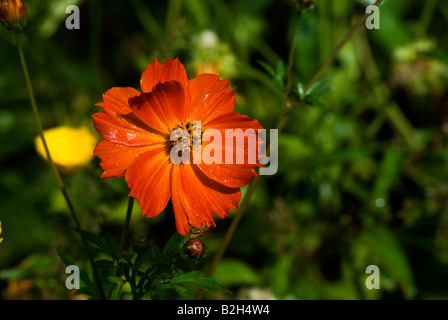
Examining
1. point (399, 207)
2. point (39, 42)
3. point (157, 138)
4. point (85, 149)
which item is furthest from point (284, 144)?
point (39, 42)

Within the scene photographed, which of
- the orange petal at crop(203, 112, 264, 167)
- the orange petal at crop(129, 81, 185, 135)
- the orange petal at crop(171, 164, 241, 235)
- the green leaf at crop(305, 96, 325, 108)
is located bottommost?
the orange petal at crop(171, 164, 241, 235)

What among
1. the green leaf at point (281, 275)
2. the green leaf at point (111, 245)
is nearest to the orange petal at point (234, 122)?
the green leaf at point (111, 245)

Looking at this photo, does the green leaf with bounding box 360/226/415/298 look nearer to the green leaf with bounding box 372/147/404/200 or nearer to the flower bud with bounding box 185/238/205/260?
the green leaf with bounding box 372/147/404/200

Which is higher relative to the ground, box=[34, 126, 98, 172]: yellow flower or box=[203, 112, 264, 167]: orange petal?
box=[34, 126, 98, 172]: yellow flower

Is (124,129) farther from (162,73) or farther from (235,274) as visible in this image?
(235,274)

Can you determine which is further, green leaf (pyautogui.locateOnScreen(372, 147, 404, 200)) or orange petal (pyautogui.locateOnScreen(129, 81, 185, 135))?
green leaf (pyautogui.locateOnScreen(372, 147, 404, 200))

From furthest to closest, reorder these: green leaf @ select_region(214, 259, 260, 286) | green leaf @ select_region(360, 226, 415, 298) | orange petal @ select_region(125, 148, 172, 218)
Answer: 1. green leaf @ select_region(214, 259, 260, 286)
2. green leaf @ select_region(360, 226, 415, 298)
3. orange petal @ select_region(125, 148, 172, 218)

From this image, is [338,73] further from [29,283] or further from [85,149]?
[29,283]

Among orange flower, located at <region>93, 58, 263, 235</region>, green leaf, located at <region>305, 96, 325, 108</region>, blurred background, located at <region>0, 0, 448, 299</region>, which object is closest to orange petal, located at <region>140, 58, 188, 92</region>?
orange flower, located at <region>93, 58, 263, 235</region>
